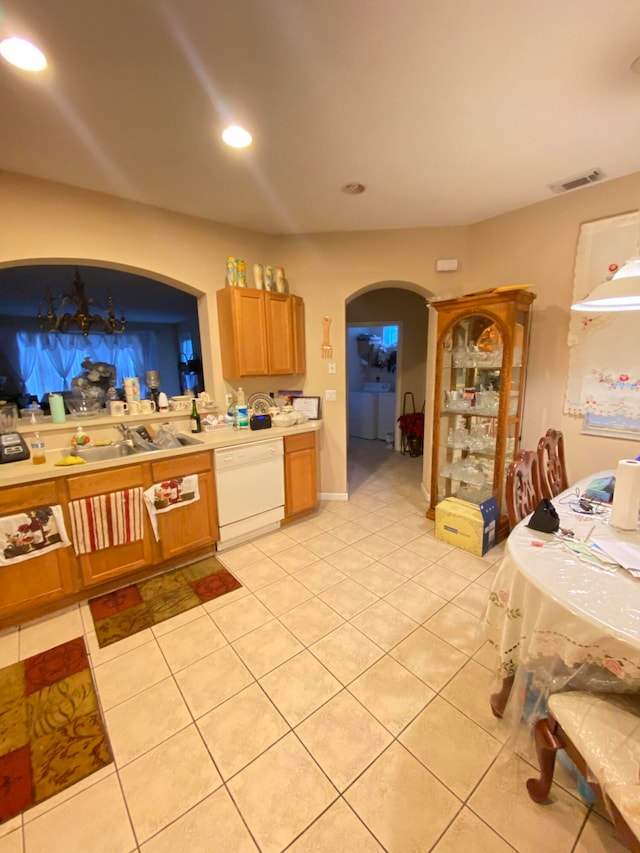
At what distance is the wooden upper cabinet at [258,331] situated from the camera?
9.93 ft

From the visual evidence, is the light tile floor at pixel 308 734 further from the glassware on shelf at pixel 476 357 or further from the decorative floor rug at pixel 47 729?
the glassware on shelf at pixel 476 357

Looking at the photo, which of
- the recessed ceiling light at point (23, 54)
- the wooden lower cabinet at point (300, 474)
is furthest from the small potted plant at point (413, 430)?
the recessed ceiling light at point (23, 54)

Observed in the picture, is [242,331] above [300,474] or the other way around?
above

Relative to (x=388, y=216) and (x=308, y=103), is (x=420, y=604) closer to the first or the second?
(x=308, y=103)

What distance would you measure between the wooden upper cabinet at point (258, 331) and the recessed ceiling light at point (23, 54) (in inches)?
64.1

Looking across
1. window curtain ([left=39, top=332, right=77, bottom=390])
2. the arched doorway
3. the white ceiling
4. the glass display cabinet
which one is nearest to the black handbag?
the glass display cabinet

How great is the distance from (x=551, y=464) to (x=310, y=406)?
7.11 ft

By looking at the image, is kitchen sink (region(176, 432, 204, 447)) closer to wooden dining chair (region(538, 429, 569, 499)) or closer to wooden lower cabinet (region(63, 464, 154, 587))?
wooden lower cabinet (region(63, 464, 154, 587))

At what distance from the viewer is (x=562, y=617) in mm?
1111

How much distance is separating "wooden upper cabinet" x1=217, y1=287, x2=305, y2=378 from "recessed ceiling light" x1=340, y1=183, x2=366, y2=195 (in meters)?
1.03

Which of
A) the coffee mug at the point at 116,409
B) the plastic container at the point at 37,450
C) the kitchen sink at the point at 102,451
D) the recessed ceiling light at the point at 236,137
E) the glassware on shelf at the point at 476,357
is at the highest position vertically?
the recessed ceiling light at the point at 236,137

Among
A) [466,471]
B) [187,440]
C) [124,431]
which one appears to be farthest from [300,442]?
[466,471]

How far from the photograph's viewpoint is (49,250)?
2.36 meters

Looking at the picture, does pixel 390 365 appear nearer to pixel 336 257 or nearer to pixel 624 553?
pixel 336 257
